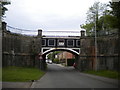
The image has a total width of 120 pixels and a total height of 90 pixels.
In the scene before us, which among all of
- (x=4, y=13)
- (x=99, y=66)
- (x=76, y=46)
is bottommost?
(x=99, y=66)

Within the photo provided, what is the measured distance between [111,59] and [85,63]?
6200mm

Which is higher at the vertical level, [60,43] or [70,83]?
[60,43]

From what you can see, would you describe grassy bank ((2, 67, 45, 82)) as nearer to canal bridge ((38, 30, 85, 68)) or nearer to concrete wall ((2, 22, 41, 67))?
concrete wall ((2, 22, 41, 67))

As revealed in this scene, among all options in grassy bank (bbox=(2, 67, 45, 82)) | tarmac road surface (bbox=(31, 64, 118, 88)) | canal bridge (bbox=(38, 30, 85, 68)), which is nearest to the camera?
tarmac road surface (bbox=(31, 64, 118, 88))

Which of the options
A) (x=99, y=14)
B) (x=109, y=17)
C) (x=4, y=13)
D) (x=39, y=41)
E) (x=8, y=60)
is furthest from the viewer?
(x=99, y=14)

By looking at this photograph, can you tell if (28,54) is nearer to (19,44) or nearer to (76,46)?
(19,44)

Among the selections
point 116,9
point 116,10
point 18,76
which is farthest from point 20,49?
point 116,9

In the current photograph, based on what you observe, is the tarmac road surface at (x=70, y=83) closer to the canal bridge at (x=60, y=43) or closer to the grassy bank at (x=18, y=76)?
the grassy bank at (x=18, y=76)

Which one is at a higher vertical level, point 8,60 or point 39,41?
point 39,41

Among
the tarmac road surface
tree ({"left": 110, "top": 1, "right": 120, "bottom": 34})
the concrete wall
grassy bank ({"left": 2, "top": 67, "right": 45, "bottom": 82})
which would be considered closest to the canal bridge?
the concrete wall

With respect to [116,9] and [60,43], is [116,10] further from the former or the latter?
[60,43]

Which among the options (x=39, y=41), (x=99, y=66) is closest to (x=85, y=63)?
(x=99, y=66)

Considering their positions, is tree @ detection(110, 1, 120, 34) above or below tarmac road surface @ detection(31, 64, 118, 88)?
above

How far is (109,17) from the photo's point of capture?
70.4 ft
